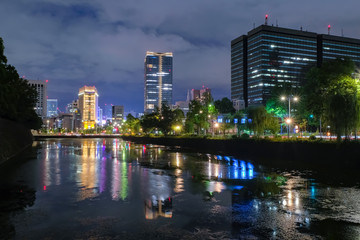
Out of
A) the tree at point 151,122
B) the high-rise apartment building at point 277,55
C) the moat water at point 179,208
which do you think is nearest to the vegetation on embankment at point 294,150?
the moat water at point 179,208

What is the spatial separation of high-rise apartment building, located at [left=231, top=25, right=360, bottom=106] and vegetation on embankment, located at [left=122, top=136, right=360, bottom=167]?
449 feet

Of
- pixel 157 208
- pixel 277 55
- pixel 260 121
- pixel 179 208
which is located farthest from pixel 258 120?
pixel 277 55

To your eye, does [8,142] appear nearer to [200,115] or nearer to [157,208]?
[157,208]

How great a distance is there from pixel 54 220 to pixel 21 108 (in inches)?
1981

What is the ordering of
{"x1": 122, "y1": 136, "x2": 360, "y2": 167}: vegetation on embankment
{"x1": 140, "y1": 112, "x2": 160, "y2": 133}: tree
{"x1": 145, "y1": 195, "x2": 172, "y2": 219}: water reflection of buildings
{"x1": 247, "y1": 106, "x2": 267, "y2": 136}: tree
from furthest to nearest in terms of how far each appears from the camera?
{"x1": 140, "y1": 112, "x2": 160, "y2": 133}: tree
{"x1": 247, "y1": 106, "x2": 267, "y2": 136}: tree
{"x1": 122, "y1": 136, "x2": 360, "y2": 167}: vegetation on embankment
{"x1": 145, "y1": 195, "x2": 172, "y2": 219}: water reflection of buildings

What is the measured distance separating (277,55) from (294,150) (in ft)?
507

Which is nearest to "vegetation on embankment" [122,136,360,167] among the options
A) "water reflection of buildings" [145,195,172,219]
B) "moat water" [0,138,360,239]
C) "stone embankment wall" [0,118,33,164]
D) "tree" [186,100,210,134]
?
"moat water" [0,138,360,239]

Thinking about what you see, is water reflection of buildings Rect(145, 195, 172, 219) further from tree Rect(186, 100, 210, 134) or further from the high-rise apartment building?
the high-rise apartment building

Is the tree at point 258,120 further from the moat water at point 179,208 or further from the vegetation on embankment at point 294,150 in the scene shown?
the moat water at point 179,208

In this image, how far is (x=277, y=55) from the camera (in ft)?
550

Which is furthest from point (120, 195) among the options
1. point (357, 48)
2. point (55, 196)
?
point (357, 48)

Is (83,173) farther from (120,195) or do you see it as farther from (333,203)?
(333,203)

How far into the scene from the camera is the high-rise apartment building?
6540 inches

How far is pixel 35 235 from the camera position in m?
6.57
